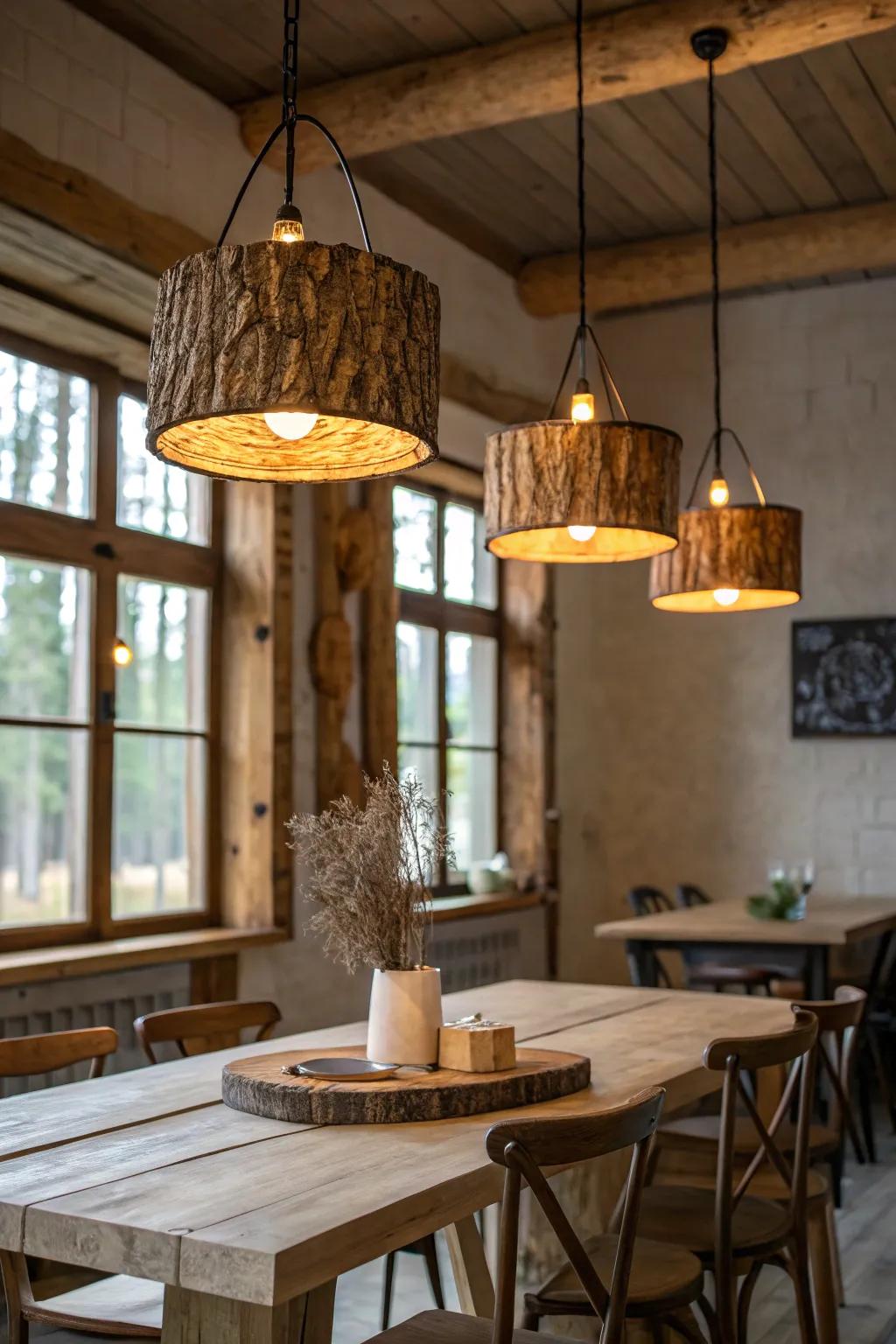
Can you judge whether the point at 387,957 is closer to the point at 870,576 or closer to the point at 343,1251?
the point at 343,1251

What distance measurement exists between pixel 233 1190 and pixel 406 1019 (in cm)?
74

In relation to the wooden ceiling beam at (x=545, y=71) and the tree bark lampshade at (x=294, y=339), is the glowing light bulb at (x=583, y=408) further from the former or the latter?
the wooden ceiling beam at (x=545, y=71)

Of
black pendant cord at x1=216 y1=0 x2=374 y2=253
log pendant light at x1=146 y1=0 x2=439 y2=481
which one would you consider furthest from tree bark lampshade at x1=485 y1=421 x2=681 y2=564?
log pendant light at x1=146 y1=0 x2=439 y2=481

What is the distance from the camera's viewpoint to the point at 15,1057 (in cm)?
281

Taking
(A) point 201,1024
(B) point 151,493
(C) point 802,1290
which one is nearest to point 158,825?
(B) point 151,493

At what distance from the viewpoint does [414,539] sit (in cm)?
657

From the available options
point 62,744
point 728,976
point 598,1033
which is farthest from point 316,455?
point 728,976

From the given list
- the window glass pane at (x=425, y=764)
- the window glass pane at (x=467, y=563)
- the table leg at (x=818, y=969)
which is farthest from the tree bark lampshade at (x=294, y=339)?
the window glass pane at (x=467, y=563)

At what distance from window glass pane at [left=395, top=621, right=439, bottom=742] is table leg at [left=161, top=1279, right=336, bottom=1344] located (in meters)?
4.38

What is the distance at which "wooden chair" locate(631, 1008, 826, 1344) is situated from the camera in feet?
8.80

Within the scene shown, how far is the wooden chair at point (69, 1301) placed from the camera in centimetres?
236

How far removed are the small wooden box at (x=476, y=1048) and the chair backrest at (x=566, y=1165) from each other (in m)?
0.53

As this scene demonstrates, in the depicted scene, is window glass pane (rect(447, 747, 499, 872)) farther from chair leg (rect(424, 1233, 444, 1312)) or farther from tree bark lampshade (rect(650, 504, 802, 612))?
chair leg (rect(424, 1233, 444, 1312))

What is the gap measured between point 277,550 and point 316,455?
2847mm
